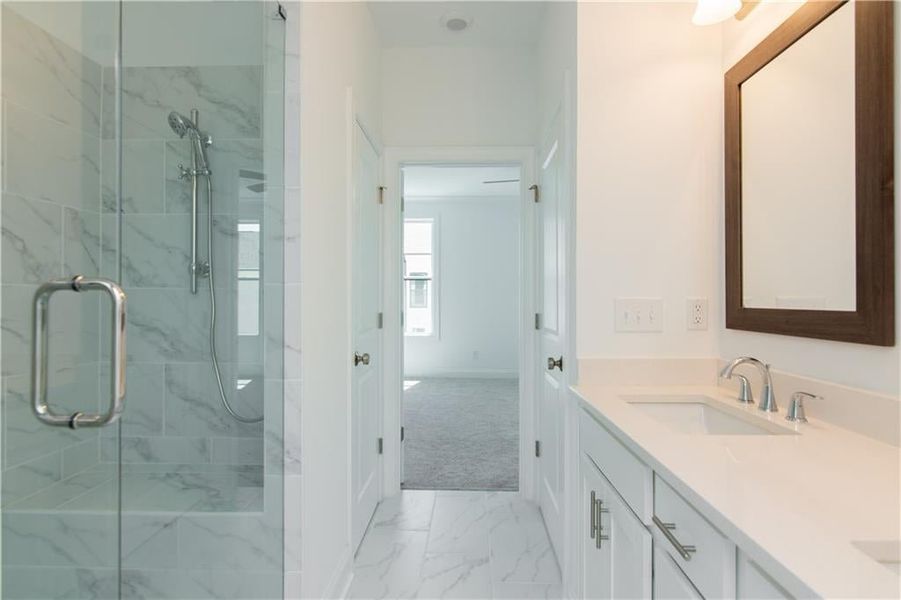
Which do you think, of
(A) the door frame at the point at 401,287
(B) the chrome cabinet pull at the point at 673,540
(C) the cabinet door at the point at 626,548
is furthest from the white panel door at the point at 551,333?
(B) the chrome cabinet pull at the point at 673,540

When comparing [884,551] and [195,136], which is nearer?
[884,551]

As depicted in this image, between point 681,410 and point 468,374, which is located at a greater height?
point 681,410

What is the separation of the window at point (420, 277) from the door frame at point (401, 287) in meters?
4.19

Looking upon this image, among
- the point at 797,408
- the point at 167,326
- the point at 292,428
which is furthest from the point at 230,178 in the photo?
the point at 797,408

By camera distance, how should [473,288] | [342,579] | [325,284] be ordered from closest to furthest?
[325,284]
[342,579]
[473,288]

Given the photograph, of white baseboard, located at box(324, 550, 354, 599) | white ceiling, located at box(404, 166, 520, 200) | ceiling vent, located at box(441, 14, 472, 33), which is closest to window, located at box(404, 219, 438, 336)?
white ceiling, located at box(404, 166, 520, 200)

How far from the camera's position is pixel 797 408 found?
49.1 inches

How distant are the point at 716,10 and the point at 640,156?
0.49 meters

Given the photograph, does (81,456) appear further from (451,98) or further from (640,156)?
(451,98)

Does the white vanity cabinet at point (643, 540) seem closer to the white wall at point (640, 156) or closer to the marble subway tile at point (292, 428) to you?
the white wall at point (640, 156)

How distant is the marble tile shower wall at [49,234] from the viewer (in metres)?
0.94

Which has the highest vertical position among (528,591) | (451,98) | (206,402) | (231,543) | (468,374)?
(451,98)

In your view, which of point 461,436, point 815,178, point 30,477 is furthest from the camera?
point 461,436

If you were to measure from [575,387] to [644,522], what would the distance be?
0.66 meters
